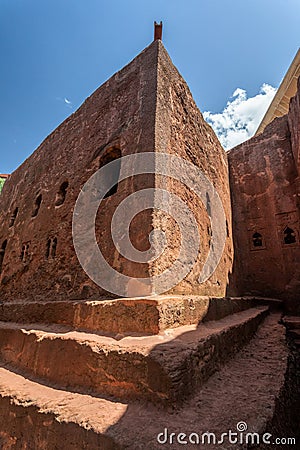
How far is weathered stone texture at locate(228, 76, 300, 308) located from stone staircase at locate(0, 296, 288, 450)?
4.62 meters

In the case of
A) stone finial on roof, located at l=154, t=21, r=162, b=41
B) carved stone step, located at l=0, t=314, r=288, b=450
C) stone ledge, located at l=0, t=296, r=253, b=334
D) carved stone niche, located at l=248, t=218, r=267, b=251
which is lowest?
carved stone step, located at l=0, t=314, r=288, b=450

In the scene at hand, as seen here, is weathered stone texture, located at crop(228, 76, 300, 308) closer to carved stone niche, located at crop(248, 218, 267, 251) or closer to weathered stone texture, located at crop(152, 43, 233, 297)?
carved stone niche, located at crop(248, 218, 267, 251)

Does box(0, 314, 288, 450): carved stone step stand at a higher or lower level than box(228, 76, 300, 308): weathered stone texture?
lower

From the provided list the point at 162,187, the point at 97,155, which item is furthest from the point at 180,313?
the point at 97,155

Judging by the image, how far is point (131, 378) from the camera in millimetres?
1607

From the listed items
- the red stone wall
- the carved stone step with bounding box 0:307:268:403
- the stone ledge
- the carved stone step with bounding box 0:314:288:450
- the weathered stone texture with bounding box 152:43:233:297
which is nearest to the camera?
the carved stone step with bounding box 0:314:288:450

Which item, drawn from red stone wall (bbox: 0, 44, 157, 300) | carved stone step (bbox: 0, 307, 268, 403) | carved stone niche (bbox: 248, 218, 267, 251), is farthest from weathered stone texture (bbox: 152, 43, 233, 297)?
carved stone niche (bbox: 248, 218, 267, 251)

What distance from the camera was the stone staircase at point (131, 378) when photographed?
4.42 feet

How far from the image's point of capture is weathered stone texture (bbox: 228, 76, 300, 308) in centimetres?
691

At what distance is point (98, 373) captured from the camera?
5.89 feet

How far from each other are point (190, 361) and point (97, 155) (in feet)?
13.9

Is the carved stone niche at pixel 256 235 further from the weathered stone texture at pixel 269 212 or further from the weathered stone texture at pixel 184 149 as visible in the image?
the weathered stone texture at pixel 184 149

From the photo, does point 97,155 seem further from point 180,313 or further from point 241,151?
point 241,151

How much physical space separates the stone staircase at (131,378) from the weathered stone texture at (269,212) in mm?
4624
